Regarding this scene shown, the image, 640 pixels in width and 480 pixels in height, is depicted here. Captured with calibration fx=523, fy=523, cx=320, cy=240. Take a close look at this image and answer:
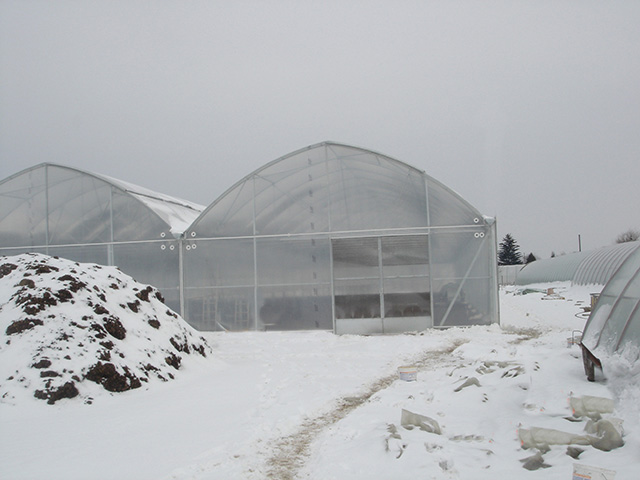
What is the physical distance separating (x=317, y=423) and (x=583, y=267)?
32.4 meters

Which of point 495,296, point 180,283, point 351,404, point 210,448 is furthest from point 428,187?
point 210,448

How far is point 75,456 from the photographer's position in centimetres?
514

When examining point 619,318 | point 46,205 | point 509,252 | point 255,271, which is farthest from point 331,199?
point 509,252

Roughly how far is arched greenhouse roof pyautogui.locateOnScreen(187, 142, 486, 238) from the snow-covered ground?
20.1 ft

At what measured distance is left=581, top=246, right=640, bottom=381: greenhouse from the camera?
6.61 m

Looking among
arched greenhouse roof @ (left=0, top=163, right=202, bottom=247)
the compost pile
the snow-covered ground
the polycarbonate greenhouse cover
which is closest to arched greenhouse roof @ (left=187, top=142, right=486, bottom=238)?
arched greenhouse roof @ (left=0, top=163, right=202, bottom=247)

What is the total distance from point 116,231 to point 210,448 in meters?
12.7

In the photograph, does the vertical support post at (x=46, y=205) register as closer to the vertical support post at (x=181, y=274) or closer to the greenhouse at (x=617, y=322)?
the vertical support post at (x=181, y=274)

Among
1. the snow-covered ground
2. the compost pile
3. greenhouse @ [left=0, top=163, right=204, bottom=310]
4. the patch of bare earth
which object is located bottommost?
the patch of bare earth

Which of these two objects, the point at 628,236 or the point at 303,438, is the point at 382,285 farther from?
the point at 628,236

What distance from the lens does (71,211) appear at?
16766 mm

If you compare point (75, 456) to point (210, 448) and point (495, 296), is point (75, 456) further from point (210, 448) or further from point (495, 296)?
point (495, 296)

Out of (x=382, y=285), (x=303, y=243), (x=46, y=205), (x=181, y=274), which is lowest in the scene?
(x=382, y=285)

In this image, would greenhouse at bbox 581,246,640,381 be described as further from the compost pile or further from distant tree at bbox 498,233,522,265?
distant tree at bbox 498,233,522,265
